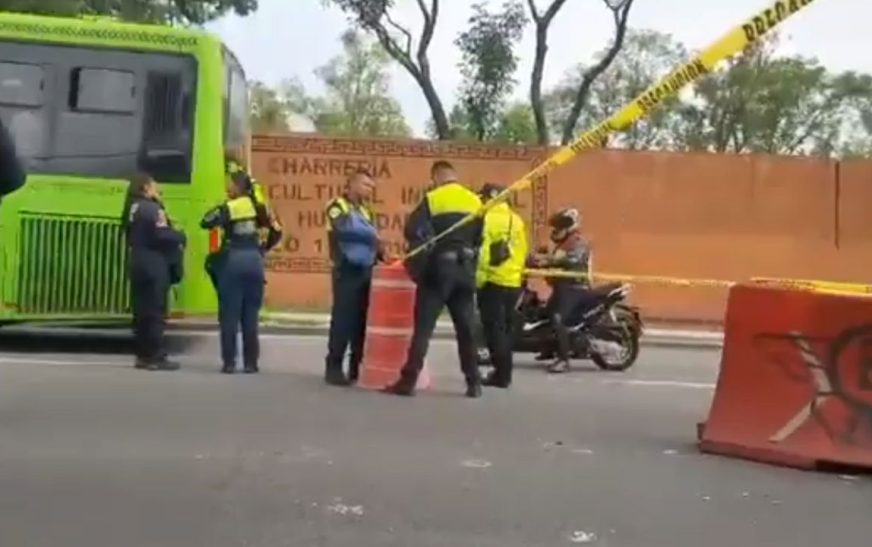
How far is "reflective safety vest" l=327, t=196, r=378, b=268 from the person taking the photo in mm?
12961

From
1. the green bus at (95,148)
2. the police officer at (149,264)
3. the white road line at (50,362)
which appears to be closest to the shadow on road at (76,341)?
the green bus at (95,148)

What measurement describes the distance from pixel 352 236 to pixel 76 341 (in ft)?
18.3

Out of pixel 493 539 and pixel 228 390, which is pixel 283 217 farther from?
pixel 493 539

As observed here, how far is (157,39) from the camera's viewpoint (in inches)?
628

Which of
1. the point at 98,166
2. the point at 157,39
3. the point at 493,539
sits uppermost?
the point at 157,39

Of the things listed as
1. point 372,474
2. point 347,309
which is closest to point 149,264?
point 347,309

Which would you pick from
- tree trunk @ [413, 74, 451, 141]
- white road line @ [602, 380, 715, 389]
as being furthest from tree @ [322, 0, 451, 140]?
white road line @ [602, 380, 715, 389]

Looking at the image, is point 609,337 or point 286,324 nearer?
point 609,337

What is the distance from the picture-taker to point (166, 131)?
52.2ft

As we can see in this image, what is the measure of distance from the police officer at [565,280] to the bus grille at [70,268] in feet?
12.6

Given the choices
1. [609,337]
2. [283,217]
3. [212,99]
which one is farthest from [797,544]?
[283,217]

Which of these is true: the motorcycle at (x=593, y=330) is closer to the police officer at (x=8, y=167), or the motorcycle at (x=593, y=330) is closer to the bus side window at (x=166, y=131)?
the bus side window at (x=166, y=131)

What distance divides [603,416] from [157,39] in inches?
257

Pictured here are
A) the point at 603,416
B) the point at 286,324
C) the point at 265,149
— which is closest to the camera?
the point at 603,416
